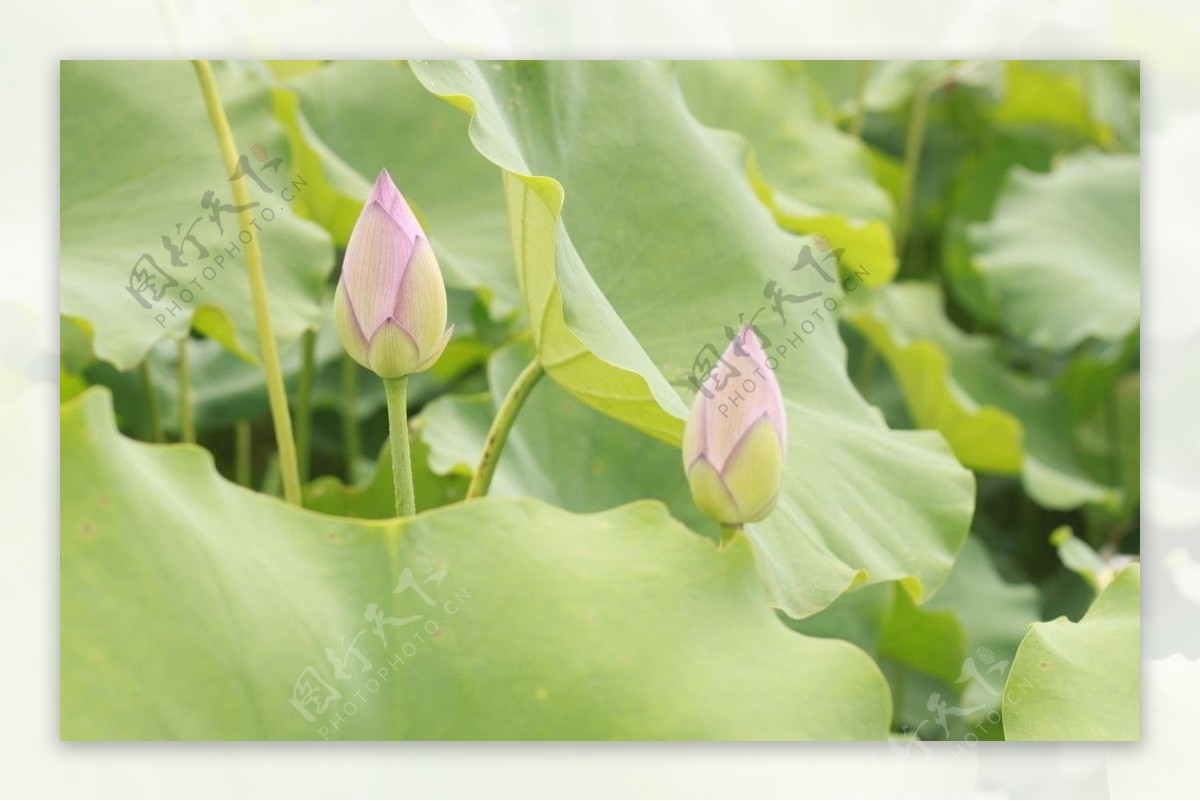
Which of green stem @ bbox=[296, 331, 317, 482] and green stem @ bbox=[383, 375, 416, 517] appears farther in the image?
green stem @ bbox=[296, 331, 317, 482]

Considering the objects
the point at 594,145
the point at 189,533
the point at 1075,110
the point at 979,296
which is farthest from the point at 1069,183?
the point at 189,533

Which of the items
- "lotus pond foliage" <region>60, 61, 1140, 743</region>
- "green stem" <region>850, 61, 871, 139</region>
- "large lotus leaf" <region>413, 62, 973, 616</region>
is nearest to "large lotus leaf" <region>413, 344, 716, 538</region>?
"lotus pond foliage" <region>60, 61, 1140, 743</region>

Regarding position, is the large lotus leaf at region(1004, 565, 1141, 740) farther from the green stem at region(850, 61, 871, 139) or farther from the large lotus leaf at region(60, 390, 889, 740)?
the green stem at region(850, 61, 871, 139)

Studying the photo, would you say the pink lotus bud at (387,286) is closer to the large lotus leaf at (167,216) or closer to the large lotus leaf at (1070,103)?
the large lotus leaf at (167,216)

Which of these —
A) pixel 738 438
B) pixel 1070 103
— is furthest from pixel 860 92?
pixel 738 438

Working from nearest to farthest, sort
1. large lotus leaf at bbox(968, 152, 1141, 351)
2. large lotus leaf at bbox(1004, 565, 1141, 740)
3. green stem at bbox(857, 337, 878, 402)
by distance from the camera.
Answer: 1. large lotus leaf at bbox(1004, 565, 1141, 740)
2. large lotus leaf at bbox(968, 152, 1141, 351)
3. green stem at bbox(857, 337, 878, 402)

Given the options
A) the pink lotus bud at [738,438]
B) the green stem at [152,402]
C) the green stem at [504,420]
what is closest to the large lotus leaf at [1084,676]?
the pink lotus bud at [738,438]

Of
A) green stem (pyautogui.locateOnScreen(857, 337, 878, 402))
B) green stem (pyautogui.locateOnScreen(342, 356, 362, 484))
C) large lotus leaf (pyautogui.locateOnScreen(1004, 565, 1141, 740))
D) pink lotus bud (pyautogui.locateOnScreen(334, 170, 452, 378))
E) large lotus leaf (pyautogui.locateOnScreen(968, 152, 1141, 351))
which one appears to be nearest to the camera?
pink lotus bud (pyautogui.locateOnScreen(334, 170, 452, 378))
